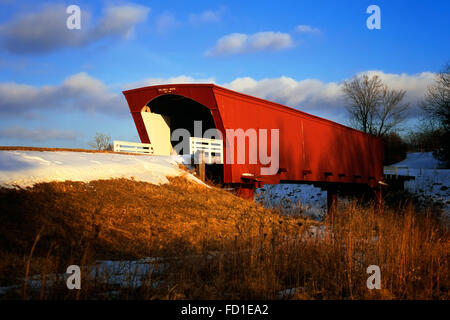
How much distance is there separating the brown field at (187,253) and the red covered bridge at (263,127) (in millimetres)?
5219

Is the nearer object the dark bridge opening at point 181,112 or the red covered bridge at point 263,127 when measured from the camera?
the red covered bridge at point 263,127

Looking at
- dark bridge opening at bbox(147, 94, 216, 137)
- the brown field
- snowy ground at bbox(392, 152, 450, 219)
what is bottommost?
the brown field

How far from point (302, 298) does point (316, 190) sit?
1178 inches

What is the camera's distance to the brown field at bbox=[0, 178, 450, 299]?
15.1ft

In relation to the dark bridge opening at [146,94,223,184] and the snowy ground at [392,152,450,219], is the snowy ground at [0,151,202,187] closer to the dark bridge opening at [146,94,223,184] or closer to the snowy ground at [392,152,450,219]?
the dark bridge opening at [146,94,223,184]

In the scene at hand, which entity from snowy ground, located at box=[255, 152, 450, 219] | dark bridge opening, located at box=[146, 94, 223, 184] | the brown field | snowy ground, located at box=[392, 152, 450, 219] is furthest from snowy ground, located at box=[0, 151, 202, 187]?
snowy ground, located at box=[392, 152, 450, 219]

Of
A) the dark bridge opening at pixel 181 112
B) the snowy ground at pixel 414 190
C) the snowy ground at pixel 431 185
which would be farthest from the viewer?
the snowy ground at pixel 414 190

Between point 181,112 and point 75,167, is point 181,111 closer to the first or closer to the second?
point 181,112

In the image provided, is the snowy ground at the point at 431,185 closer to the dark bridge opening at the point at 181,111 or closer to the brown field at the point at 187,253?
the dark bridge opening at the point at 181,111

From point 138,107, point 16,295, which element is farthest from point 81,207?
point 138,107

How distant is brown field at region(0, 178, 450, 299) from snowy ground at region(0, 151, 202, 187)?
19.2 inches

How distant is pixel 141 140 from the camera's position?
18.0m

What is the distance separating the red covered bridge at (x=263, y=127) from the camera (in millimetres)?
13891

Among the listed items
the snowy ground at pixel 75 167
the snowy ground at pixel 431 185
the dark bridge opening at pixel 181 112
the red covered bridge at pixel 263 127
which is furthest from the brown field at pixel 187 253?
the snowy ground at pixel 431 185
